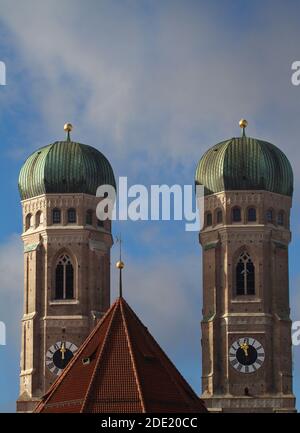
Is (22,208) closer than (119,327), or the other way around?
(119,327)

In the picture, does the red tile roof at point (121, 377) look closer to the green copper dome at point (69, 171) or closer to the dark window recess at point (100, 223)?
the dark window recess at point (100, 223)

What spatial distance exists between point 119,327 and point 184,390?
3.21 metres

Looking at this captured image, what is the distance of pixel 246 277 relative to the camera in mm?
90062

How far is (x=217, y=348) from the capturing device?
8931cm

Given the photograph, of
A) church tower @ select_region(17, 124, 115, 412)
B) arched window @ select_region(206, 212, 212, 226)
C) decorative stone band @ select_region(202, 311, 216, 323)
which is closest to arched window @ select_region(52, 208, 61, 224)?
church tower @ select_region(17, 124, 115, 412)

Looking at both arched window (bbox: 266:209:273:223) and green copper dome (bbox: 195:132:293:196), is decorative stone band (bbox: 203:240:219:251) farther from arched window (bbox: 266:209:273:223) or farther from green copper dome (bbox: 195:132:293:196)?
arched window (bbox: 266:209:273:223)

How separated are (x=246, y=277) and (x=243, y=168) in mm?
4688

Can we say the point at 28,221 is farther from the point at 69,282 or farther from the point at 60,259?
the point at 69,282

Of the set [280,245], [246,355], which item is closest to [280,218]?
[280,245]

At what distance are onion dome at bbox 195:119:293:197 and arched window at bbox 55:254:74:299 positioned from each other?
663 centimetres

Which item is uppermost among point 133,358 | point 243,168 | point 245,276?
point 243,168
